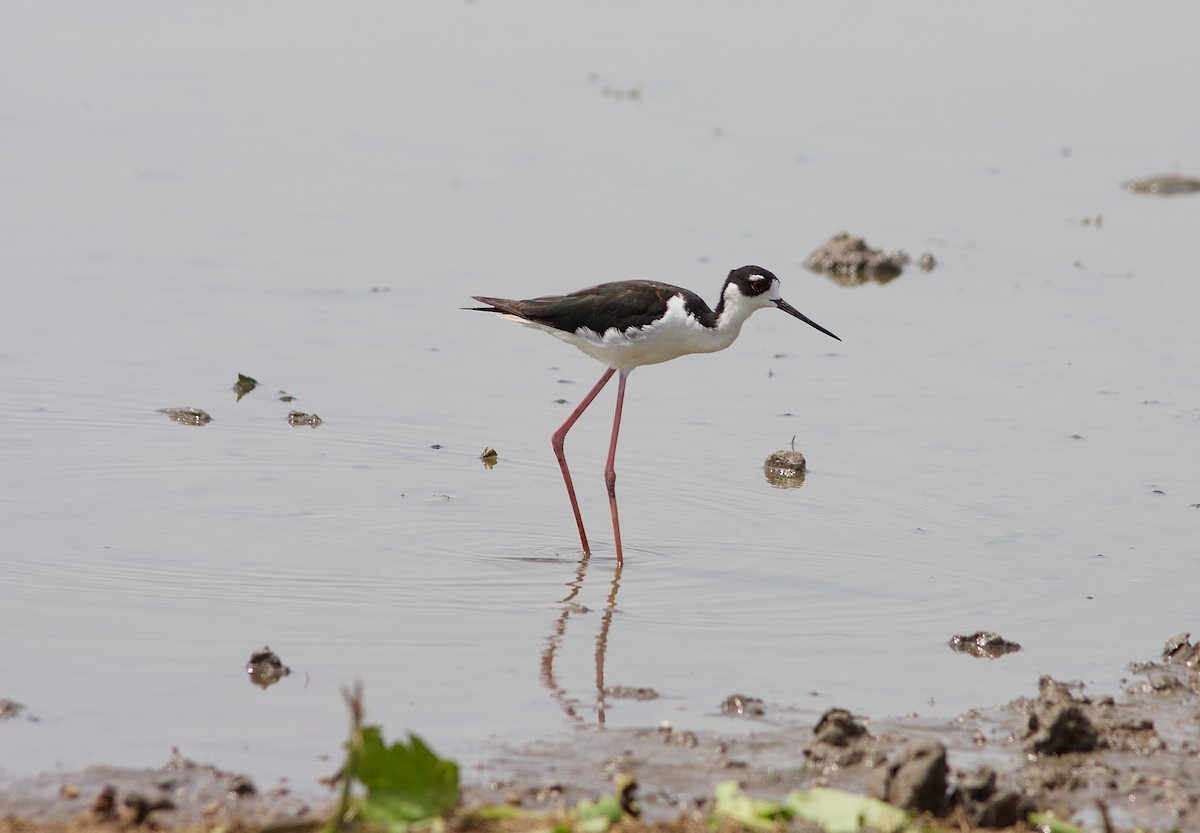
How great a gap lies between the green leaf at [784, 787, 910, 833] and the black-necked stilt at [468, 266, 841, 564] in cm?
330

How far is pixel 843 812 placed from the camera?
475 centimetres

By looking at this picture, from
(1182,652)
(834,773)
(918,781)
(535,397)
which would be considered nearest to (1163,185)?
(535,397)

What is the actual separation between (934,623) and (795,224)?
744 cm

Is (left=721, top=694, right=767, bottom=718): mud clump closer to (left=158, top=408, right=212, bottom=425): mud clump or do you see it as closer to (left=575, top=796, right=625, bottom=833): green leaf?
(left=575, top=796, right=625, bottom=833): green leaf

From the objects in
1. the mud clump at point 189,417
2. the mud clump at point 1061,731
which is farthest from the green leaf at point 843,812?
the mud clump at point 189,417

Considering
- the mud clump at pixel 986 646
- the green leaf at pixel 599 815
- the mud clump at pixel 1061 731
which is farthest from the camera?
the mud clump at pixel 986 646

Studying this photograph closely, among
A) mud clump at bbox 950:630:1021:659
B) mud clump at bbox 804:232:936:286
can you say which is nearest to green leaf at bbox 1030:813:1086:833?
mud clump at bbox 950:630:1021:659

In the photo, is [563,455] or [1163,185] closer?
[563,455]

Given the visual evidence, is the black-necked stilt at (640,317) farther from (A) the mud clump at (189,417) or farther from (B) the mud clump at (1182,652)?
(B) the mud clump at (1182,652)

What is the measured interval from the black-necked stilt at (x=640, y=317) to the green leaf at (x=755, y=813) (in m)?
3.26

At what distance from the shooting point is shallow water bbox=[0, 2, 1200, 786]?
6.30 meters

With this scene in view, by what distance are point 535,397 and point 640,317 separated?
1.82 metres

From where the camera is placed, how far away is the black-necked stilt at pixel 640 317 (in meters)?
8.16

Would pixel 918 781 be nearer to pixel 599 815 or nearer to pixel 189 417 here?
pixel 599 815
